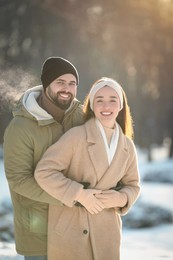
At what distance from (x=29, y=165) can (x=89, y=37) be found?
21.0 feet

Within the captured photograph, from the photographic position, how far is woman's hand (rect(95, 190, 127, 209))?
119 inches

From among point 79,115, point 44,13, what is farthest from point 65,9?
point 79,115

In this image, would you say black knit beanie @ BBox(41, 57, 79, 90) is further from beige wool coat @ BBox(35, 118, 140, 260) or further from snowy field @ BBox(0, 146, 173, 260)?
snowy field @ BBox(0, 146, 173, 260)

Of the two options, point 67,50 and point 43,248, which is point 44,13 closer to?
point 67,50

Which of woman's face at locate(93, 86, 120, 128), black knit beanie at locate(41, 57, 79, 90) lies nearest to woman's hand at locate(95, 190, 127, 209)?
woman's face at locate(93, 86, 120, 128)

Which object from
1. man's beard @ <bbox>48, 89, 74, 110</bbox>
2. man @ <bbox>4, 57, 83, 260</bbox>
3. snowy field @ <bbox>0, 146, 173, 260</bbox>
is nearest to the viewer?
man @ <bbox>4, 57, 83, 260</bbox>

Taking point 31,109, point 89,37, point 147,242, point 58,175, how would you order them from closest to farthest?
point 58,175 < point 31,109 < point 147,242 < point 89,37

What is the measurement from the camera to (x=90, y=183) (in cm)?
307

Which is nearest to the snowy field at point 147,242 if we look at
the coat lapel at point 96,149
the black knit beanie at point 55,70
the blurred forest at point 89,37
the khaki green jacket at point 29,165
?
the khaki green jacket at point 29,165

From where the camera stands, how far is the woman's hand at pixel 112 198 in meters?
3.01

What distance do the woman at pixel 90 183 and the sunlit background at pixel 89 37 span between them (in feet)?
13.7

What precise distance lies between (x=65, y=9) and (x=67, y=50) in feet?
2.94

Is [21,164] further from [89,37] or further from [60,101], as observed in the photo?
[89,37]

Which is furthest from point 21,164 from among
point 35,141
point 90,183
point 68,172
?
point 90,183
